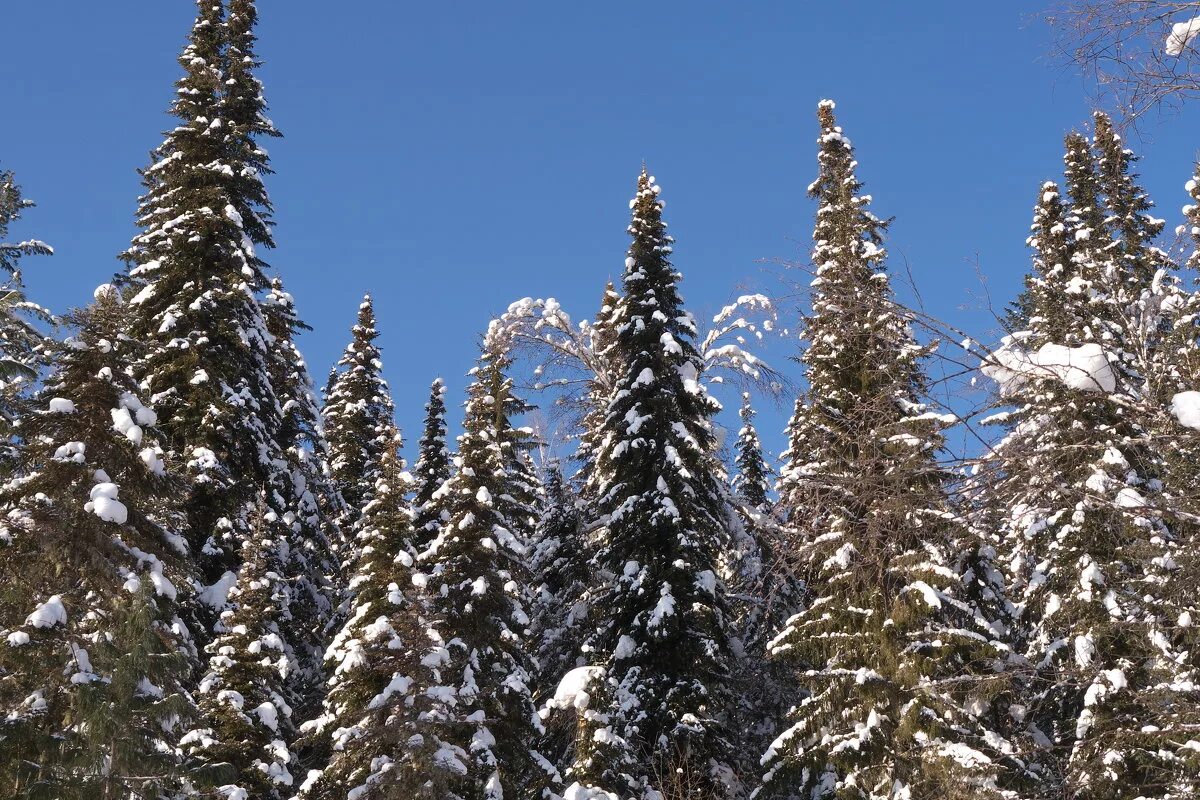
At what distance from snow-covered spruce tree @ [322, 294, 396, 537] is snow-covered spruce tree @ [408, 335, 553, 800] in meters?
13.2

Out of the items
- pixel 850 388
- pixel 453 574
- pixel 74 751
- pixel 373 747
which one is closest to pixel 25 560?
pixel 74 751

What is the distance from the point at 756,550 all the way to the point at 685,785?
5.42 m

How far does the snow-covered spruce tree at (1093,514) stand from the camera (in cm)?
450

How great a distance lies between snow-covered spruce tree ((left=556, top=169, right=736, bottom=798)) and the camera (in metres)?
17.1

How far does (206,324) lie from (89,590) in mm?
→ 8678

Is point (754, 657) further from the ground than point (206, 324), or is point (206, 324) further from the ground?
point (206, 324)

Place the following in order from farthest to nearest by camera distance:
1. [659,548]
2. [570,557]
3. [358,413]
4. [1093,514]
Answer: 1. [358,413]
2. [570,557]
3. [659,548]
4. [1093,514]

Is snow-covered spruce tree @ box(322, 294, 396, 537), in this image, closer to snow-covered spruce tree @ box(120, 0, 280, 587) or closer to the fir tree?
snow-covered spruce tree @ box(120, 0, 280, 587)

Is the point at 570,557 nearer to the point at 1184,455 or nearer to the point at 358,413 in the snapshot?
the point at 358,413

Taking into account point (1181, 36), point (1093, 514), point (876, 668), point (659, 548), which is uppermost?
point (659, 548)

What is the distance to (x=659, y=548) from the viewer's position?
19016 millimetres

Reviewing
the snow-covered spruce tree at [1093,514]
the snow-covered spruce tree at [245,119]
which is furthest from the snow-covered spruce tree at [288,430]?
the snow-covered spruce tree at [1093,514]

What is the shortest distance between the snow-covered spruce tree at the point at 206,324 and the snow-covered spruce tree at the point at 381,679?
109 inches

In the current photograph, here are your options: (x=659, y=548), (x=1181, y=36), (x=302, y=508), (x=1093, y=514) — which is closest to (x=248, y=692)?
(x=302, y=508)
